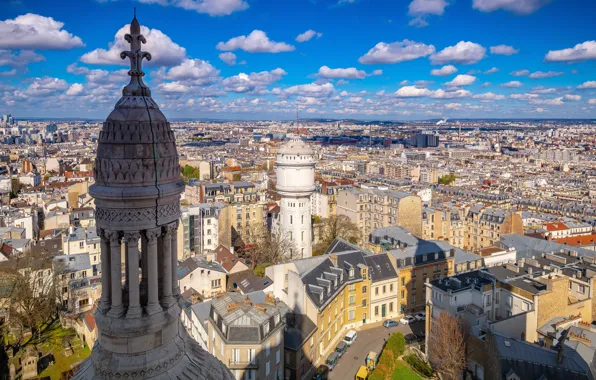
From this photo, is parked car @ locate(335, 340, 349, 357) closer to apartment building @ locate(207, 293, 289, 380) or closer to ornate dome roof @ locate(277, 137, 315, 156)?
apartment building @ locate(207, 293, 289, 380)

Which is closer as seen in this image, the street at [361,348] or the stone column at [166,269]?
the stone column at [166,269]

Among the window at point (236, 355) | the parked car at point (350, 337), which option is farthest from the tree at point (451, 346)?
the window at point (236, 355)

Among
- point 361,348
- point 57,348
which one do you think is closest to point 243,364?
point 361,348

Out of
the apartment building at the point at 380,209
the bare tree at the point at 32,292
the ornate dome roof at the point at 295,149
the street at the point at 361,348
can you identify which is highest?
the ornate dome roof at the point at 295,149

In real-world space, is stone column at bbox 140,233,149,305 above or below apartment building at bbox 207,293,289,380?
above

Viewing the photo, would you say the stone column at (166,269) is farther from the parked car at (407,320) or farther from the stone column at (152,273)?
the parked car at (407,320)

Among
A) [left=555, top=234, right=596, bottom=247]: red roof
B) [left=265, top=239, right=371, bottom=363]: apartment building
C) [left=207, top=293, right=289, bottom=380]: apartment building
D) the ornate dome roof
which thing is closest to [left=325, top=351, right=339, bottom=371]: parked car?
[left=265, top=239, right=371, bottom=363]: apartment building
